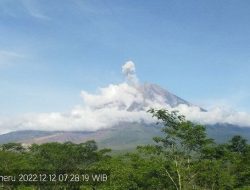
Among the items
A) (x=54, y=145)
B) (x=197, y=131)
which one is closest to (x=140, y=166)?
(x=197, y=131)

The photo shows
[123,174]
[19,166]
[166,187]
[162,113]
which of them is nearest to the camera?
[162,113]

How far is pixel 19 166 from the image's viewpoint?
7844cm

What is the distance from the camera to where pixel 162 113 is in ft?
188

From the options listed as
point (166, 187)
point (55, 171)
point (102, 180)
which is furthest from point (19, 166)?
point (166, 187)

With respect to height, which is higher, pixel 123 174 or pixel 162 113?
pixel 162 113

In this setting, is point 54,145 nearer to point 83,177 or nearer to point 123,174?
point 83,177

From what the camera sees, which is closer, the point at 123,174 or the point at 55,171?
the point at 123,174

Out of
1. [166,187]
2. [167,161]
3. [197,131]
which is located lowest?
[166,187]

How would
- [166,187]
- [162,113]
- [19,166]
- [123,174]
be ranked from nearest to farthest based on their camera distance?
1. [162,113]
2. [123,174]
3. [166,187]
4. [19,166]

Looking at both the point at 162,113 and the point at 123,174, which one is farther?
the point at 123,174

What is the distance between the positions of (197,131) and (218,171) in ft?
50.1

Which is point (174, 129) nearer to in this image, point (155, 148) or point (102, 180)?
point (155, 148)

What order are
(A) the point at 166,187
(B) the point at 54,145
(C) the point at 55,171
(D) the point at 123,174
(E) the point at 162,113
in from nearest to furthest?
(E) the point at 162,113
(D) the point at 123,174
(A) the point at 166,187
(C) the point at 55,171
(B) the point at 54,145

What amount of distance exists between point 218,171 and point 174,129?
16.2 meters
